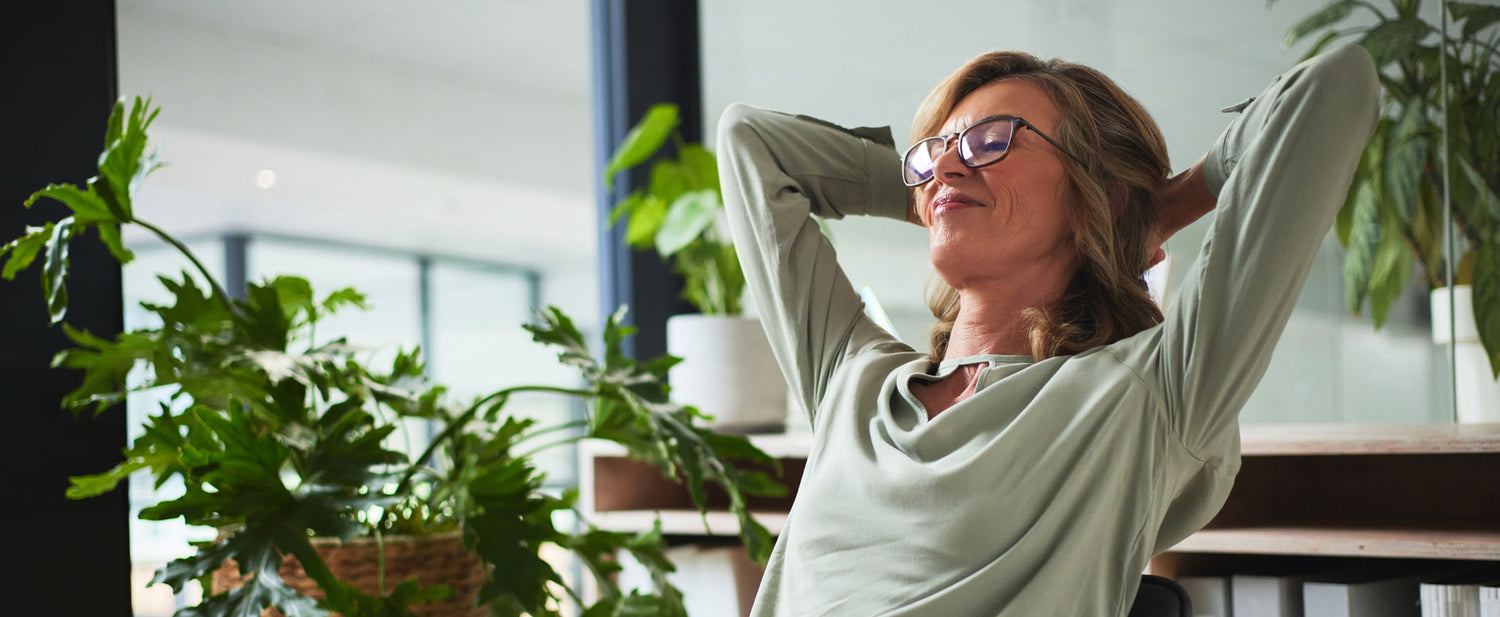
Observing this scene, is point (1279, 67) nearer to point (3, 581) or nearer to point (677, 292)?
point (677, 292)

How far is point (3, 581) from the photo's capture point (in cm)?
175

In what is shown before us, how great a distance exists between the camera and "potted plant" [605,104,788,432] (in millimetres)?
2348

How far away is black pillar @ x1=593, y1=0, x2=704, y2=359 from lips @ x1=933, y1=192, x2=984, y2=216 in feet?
6.08

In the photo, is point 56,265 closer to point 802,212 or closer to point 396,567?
point 396,567


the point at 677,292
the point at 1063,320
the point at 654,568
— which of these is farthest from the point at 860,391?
the point at 677,292

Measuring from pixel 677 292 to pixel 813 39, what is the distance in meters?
0.71

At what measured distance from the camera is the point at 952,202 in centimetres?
107

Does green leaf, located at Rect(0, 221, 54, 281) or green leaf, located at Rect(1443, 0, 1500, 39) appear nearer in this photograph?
green leaf, located at Rect(0, 221, 54, 281)

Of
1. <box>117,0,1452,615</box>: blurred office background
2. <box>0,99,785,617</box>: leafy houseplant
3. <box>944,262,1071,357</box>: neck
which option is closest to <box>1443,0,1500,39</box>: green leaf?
<box>117,0,1452,615</box>: blurred office background

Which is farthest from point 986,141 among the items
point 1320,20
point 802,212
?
point 1320,20

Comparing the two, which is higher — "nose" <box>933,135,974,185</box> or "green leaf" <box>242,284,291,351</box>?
"nose" <box>933,135,974,185</box>

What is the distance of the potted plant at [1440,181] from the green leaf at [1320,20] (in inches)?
2.2

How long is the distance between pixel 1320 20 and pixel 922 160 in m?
1.33

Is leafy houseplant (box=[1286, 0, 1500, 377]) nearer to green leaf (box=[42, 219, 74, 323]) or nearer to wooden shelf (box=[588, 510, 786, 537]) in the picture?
wooden shelf (box=[588, 510, 786, 537])
